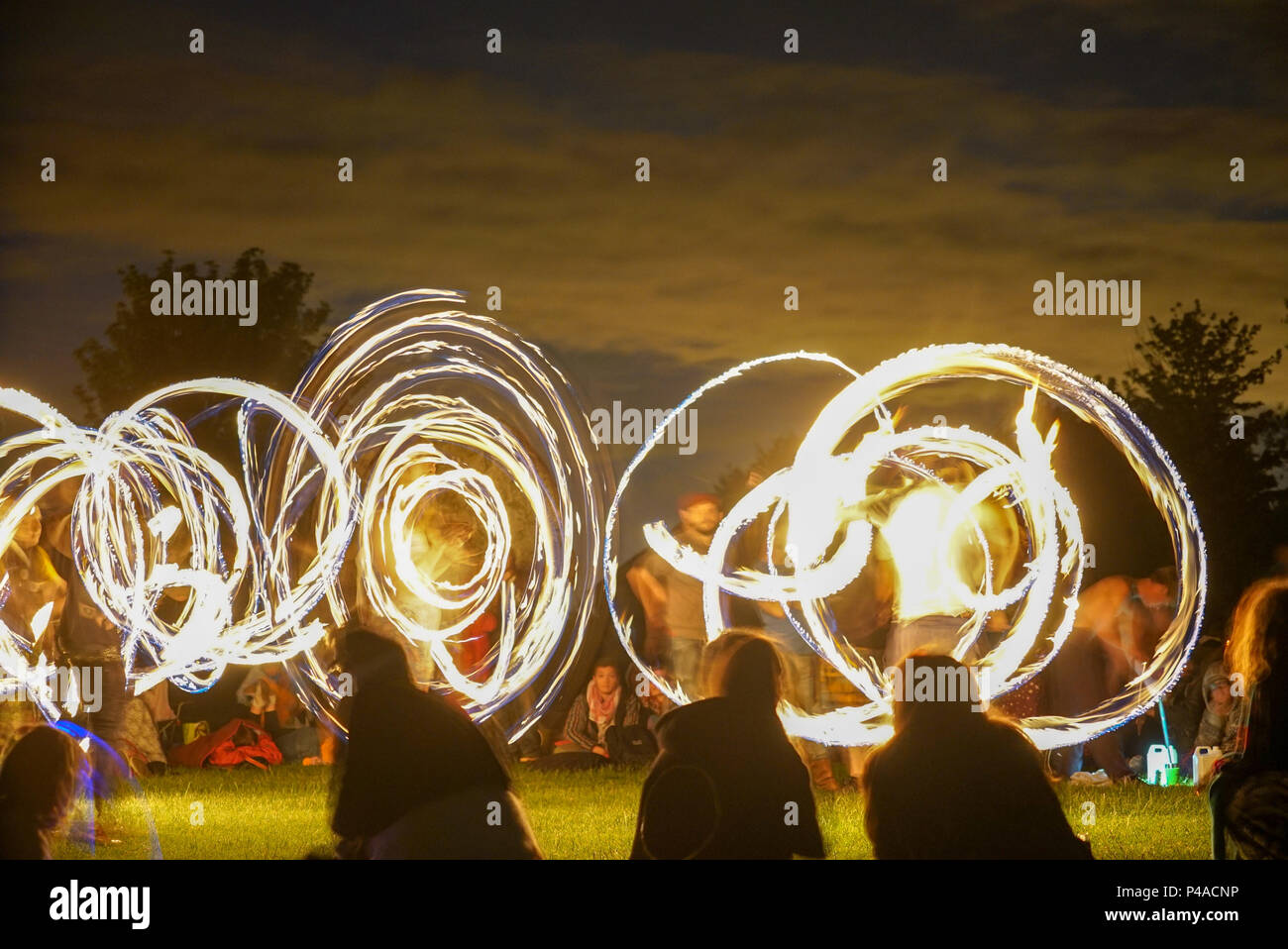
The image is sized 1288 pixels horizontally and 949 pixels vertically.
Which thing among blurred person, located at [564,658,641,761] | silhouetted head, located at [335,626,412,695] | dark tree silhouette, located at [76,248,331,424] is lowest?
blurred person, located at [564,658,641,761]

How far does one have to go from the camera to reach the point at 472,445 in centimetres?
984

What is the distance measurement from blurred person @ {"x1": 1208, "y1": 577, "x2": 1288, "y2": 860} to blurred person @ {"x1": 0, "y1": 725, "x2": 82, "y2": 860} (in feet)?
13.2

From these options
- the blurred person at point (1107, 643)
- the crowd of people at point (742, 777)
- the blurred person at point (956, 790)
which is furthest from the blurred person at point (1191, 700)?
the blurred person at point (956, 790)

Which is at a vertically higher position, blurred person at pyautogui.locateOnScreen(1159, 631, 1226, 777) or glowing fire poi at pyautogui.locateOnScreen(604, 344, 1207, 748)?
glowing fire poi at pyautogui.locateOnScreen(604, 344, 1207, 748)

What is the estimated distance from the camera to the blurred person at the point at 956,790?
475 cm

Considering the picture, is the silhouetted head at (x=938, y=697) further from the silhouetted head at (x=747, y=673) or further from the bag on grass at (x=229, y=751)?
the bag on grass at (x=229, y=751)

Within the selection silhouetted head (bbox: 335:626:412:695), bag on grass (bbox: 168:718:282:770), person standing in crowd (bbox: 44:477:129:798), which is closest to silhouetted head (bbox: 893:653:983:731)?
silhouetted head (bbox: 335:626:412:695)

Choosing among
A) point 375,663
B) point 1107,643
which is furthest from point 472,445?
point 375,663

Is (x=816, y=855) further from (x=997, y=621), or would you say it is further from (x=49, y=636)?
(x=49, y=636)

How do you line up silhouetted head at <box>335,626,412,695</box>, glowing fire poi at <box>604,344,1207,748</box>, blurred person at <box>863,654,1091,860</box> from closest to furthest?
blurred person at <box>863,654,1091,860</box>, silhouetted head at <box>335,626,412,695</box>, glowing fire poi at <box>604,344,1207,748</box>

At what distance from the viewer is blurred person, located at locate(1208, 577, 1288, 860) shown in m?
5.24

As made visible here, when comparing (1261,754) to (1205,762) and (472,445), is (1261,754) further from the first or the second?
(472,445)

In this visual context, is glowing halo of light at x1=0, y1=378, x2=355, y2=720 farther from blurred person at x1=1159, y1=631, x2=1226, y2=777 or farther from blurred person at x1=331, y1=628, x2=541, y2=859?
blurred person at x1=1159, y1=631, x2=1226, y2=777
